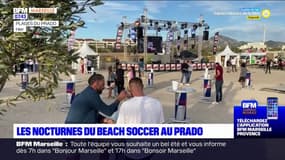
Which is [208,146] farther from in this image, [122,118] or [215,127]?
[122,118]

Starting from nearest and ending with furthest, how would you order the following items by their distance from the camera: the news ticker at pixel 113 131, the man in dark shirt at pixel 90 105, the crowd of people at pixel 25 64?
the crowd of people at pixel 25 64
the news ticker at pixel 113 131
the man in dark shirt at pixel 90 105

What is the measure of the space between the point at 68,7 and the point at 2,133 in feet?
15.9

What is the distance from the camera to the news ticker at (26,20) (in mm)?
2783

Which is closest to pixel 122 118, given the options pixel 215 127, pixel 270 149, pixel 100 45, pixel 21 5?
pixel 21 5

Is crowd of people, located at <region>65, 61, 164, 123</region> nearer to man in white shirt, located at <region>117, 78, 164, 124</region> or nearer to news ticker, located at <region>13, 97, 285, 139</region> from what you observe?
man in white shirt, located at <region>117, 78, 164, 124</region>

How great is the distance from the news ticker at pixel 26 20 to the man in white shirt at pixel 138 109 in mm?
1179

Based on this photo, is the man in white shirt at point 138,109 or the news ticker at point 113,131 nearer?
the man in white shirt at point 138,109

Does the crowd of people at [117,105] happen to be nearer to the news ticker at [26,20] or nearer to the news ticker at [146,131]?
the news ticker at [146,131]

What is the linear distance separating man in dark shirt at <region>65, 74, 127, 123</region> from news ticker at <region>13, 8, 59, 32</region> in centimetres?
146

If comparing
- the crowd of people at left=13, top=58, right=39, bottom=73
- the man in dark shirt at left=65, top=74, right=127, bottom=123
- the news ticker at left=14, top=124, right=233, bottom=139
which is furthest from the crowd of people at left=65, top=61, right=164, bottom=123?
the crowd of people at left=13, top=58, right=39, bottom=73

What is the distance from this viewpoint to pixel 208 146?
5.48 meters

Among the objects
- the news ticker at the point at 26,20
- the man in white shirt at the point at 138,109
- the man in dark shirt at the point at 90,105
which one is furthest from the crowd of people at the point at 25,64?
the man in dark shirt at the point at 90,105

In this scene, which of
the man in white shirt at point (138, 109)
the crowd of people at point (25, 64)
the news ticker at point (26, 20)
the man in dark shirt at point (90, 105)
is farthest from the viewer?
the man in dark shirt at point (90, 105)

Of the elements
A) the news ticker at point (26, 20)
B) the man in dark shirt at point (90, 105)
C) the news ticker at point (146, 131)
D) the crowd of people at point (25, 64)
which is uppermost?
the news ticker at point (26, 20)
